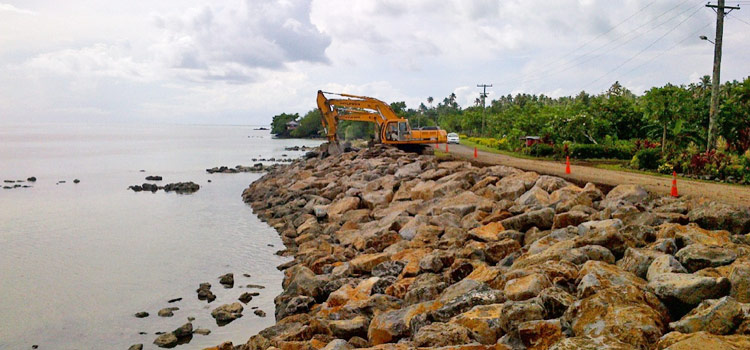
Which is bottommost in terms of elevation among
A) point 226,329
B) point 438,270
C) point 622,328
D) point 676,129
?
point 226,329

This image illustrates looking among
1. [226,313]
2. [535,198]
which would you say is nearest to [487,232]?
[535,198]

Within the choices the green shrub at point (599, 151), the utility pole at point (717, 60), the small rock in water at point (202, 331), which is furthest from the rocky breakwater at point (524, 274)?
the green shrub at point (599, 151)

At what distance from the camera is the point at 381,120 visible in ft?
116

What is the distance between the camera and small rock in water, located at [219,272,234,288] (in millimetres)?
14878

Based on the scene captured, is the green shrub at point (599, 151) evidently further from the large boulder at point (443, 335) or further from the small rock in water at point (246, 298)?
the large boulder at point (443, 335)

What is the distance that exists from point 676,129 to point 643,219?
51.9ft

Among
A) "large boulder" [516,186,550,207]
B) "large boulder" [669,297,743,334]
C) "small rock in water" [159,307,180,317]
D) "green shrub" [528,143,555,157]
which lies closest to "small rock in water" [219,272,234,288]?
"small rock in water" [159,307,180,317]

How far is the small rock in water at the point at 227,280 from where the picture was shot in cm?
1488

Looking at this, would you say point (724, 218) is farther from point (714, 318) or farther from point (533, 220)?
point (714, 318)

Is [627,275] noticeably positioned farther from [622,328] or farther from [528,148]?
[528,148]

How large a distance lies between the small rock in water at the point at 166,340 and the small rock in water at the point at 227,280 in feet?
11.6

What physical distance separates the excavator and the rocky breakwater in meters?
14.9

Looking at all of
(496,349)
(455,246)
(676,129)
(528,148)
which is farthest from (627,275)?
(528,148)

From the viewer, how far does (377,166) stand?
2822 cm
